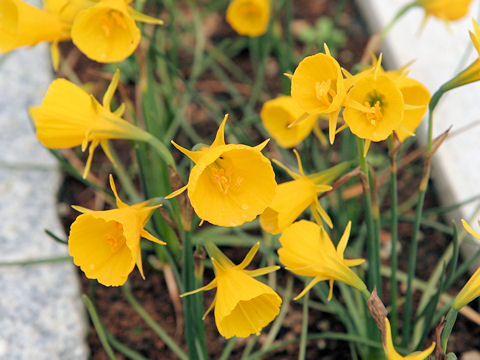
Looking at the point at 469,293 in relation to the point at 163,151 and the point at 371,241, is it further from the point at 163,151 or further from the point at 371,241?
the point at 163,151

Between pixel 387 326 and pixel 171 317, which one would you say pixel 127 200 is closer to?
pixel 171 317

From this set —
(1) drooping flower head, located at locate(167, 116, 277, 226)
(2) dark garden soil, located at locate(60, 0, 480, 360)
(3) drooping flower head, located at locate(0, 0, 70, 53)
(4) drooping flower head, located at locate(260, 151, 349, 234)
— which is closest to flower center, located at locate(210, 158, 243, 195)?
(1) drooping flower head, located at locate(167, 116, 277, 226)

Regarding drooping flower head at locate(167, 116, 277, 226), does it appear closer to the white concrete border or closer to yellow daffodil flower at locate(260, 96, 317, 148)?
yellow daffodil flower at locate(260, 96, 317, 148)

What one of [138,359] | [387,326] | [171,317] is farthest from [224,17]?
[387,326]

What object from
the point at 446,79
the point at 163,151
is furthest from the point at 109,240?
the point at 446,79

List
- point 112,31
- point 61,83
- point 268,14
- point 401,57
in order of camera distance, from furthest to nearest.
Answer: point 401,57 → point 268,14 → point 112,31 → point 61,83

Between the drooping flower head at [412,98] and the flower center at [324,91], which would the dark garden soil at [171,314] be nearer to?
the drooping flower head at [412,98]
